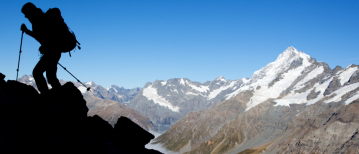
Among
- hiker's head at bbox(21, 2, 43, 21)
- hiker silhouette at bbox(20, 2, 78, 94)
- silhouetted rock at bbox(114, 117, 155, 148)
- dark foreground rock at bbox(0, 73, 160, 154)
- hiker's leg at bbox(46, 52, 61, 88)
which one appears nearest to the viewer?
dark foreground rock at bbox(0, 73, 160, 154)

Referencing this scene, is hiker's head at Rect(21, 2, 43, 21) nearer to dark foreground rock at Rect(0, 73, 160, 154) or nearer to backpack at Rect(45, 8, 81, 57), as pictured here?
backpack at Rect(45, 8, 81, 57)

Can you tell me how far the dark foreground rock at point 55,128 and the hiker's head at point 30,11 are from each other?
2813 millimetres

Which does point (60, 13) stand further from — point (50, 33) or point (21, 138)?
point (21, 138)

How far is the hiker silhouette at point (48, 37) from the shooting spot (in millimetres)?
9805

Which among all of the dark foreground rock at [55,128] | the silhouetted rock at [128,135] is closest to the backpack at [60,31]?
the dark foreground rock at [55,128]

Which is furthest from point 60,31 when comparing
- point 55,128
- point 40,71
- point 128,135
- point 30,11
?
point 128,135

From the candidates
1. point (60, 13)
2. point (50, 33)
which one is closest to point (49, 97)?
point (50, 33)

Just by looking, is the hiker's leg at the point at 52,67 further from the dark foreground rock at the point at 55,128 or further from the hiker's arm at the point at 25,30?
the hiker's arm at the point at 25,30

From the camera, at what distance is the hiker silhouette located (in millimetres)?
9805

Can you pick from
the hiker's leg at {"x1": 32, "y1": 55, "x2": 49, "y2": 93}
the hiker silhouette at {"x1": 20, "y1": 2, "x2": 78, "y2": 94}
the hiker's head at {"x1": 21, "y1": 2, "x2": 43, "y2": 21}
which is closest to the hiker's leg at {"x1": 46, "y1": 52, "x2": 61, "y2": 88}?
the hiker silhouette at {"x1": 20, "y1": 2, "x2": 78, "y2": 94}

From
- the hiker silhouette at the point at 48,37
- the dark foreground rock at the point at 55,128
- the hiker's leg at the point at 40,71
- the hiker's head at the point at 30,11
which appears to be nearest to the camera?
the dark foreground rock at the point at 55,128

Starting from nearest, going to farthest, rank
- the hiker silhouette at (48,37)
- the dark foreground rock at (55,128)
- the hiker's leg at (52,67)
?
the dark foreground rock at (55,128) < the hiker silhouette at (48,37) < the hiker's leg at (52,67)

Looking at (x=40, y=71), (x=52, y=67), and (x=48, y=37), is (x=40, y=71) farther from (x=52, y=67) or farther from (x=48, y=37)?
(x=48, y=37)

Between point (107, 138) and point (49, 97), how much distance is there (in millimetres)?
3089
